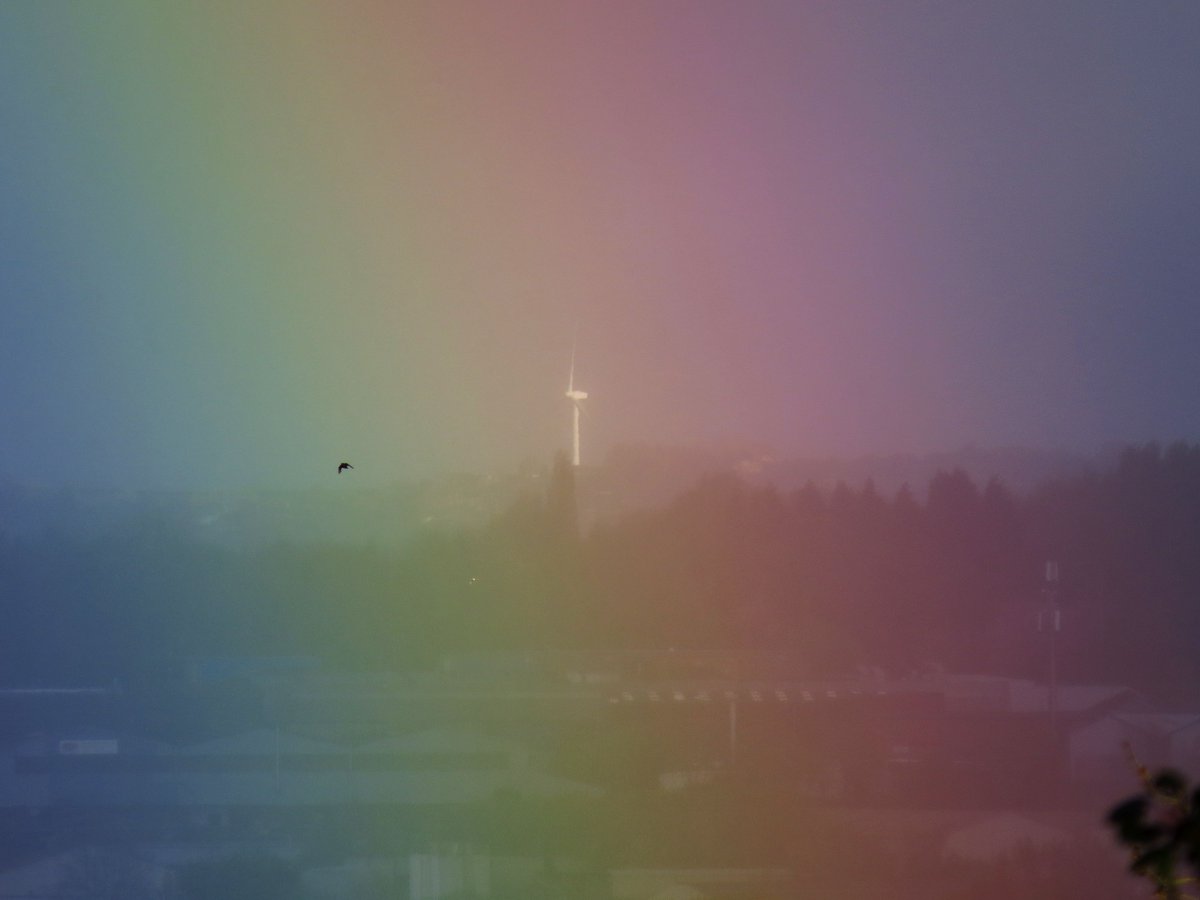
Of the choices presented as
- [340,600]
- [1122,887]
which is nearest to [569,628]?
[340,600]

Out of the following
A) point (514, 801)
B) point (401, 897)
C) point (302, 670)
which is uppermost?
point (302, 670)

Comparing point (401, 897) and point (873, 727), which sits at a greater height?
point (873, 727)

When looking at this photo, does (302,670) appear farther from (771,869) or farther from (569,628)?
(771,869)

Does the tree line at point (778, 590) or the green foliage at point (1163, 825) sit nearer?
the green foliage at point (1163, 825)

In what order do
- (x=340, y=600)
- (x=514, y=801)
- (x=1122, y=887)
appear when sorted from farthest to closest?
(x=340, y=600) → (x=514, y=801) → (x=1122, y=887)

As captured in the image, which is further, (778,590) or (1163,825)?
(778,590)

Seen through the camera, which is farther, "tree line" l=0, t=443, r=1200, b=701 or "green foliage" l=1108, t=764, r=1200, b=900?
"tree line" l=0, t=443, r=1200, b=701

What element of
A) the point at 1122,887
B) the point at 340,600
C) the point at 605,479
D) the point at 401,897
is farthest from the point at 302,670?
the point at 1122,887

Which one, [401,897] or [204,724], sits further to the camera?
[204,724]

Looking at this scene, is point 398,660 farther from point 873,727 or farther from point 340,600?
point 873,727

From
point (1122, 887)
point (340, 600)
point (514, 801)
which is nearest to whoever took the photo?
point (1122, 887)
